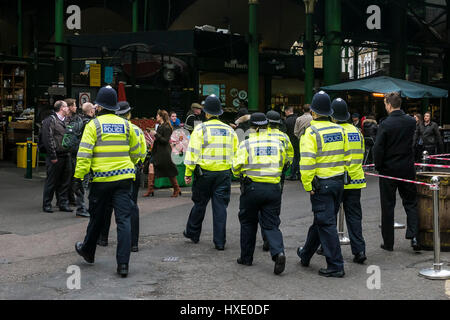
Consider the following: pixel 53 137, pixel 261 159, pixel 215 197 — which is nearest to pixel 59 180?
pixel 53 137

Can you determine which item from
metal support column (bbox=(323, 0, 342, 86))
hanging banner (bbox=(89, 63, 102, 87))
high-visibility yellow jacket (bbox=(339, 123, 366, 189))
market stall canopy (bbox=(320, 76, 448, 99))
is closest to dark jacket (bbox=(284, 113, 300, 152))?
market stall canopy (bbox=(320, 76, 448, 99))

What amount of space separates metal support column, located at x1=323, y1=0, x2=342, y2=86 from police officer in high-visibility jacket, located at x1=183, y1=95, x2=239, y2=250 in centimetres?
1484

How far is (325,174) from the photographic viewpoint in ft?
23.3

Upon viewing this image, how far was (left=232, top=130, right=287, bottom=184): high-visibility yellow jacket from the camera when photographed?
287 inches

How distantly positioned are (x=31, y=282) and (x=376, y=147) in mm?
4713

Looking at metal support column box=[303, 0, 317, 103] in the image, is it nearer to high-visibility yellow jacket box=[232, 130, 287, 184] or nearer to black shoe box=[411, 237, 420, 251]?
black shoe box=[411, 237, 420, 251]

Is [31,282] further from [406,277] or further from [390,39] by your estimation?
[390,39]

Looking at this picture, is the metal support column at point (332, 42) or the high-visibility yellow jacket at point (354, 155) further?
the metal support column at point (332, 42)

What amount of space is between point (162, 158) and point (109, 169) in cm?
667

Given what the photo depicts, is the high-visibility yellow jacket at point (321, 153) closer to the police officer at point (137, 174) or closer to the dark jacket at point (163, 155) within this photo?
the police officer at point (137, 174)

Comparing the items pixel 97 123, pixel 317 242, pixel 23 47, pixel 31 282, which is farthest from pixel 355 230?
pixel 23 47

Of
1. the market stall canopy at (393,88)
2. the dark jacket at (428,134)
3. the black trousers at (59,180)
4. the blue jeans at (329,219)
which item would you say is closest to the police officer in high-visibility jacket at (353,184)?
the blue jeans at (329,219)

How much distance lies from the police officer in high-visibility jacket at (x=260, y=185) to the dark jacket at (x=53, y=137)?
5213 millimetres

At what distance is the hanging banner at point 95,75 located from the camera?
18016 mm
